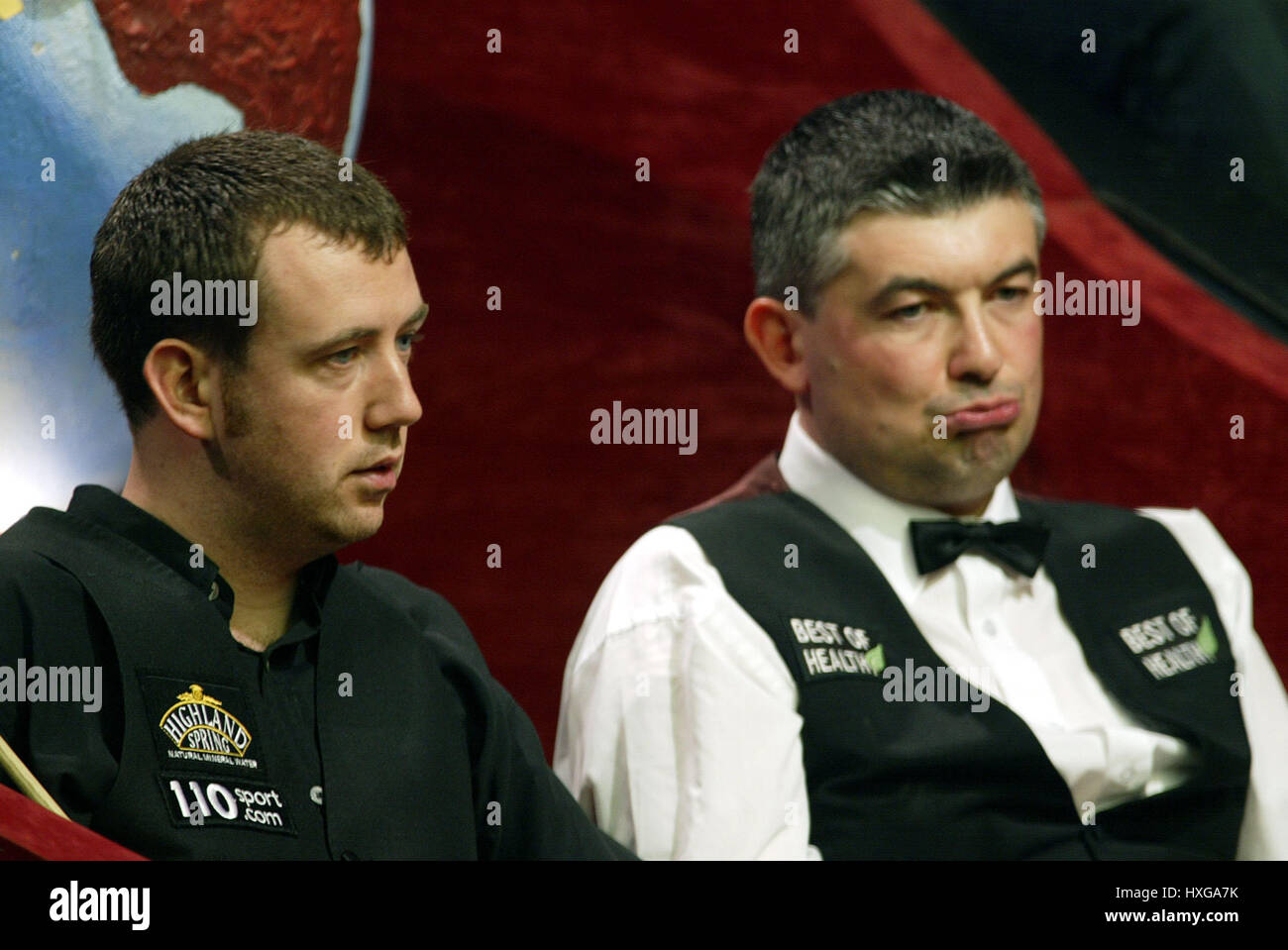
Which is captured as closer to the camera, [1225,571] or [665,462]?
[1225,571]

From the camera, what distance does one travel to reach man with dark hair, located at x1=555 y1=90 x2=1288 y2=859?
2.04 metres

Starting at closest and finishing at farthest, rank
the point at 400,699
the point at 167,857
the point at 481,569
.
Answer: the point at 167,857 < the point at 400,699 < the point at 481,569

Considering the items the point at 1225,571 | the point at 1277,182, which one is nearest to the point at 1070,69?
the point at 1277,182

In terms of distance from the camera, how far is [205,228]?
5.62 ft

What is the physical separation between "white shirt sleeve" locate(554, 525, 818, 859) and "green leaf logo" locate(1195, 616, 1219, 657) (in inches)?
23.0

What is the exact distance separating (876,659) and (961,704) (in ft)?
0.37

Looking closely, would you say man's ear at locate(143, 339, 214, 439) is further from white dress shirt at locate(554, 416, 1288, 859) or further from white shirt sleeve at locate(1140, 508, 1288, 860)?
white shirt sleeve at locate(1140, 508, 1288, 860)

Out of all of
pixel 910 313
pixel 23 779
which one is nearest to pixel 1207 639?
pixel 910 313

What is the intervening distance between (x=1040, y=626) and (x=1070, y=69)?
929 mm

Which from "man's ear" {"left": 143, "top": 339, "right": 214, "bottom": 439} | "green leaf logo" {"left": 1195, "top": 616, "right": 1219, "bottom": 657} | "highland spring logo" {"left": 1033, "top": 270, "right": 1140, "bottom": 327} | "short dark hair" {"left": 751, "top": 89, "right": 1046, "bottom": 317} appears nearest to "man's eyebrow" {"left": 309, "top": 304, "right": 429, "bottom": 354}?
"man's ear" {"left": 143, "top": 339, "right": 214, "bottom": 439}

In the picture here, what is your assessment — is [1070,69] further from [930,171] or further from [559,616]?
[559,616]

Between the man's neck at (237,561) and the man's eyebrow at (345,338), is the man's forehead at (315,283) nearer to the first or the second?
the man's eyebrow at (345,338)

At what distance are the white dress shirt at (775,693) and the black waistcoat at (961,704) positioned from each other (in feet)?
0.08

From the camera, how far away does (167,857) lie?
162 cm
